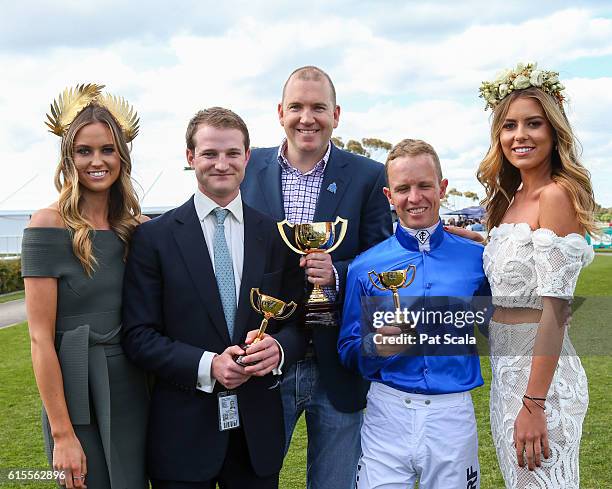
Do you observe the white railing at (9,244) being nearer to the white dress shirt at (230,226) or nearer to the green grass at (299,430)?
the green grass at (299,430)

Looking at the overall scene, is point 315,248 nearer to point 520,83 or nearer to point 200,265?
point 200,265

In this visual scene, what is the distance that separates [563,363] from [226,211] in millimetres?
1640

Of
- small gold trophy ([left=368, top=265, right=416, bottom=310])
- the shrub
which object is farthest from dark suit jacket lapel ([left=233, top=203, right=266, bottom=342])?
the shrub

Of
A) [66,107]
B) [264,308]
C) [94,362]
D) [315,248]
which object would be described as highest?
[66,107]

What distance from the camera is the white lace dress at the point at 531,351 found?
8.98 feet

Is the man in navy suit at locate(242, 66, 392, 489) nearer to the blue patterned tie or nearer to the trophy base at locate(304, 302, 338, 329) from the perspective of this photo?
the trophy base at locate(304, 302, 338, 329)

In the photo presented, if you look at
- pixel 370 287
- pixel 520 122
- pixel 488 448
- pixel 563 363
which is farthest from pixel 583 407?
pixel 488 448

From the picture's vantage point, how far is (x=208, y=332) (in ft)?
9.32

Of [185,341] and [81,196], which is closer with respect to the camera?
[185,341]

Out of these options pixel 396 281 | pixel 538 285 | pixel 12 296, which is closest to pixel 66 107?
pixel 396 281

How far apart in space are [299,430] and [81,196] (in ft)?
13.9

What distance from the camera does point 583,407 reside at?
2850 millimetres

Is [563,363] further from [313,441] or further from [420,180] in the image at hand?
[313,441]

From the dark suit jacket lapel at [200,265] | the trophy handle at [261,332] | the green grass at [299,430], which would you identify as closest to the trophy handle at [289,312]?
the trophy handle at [261,332]
